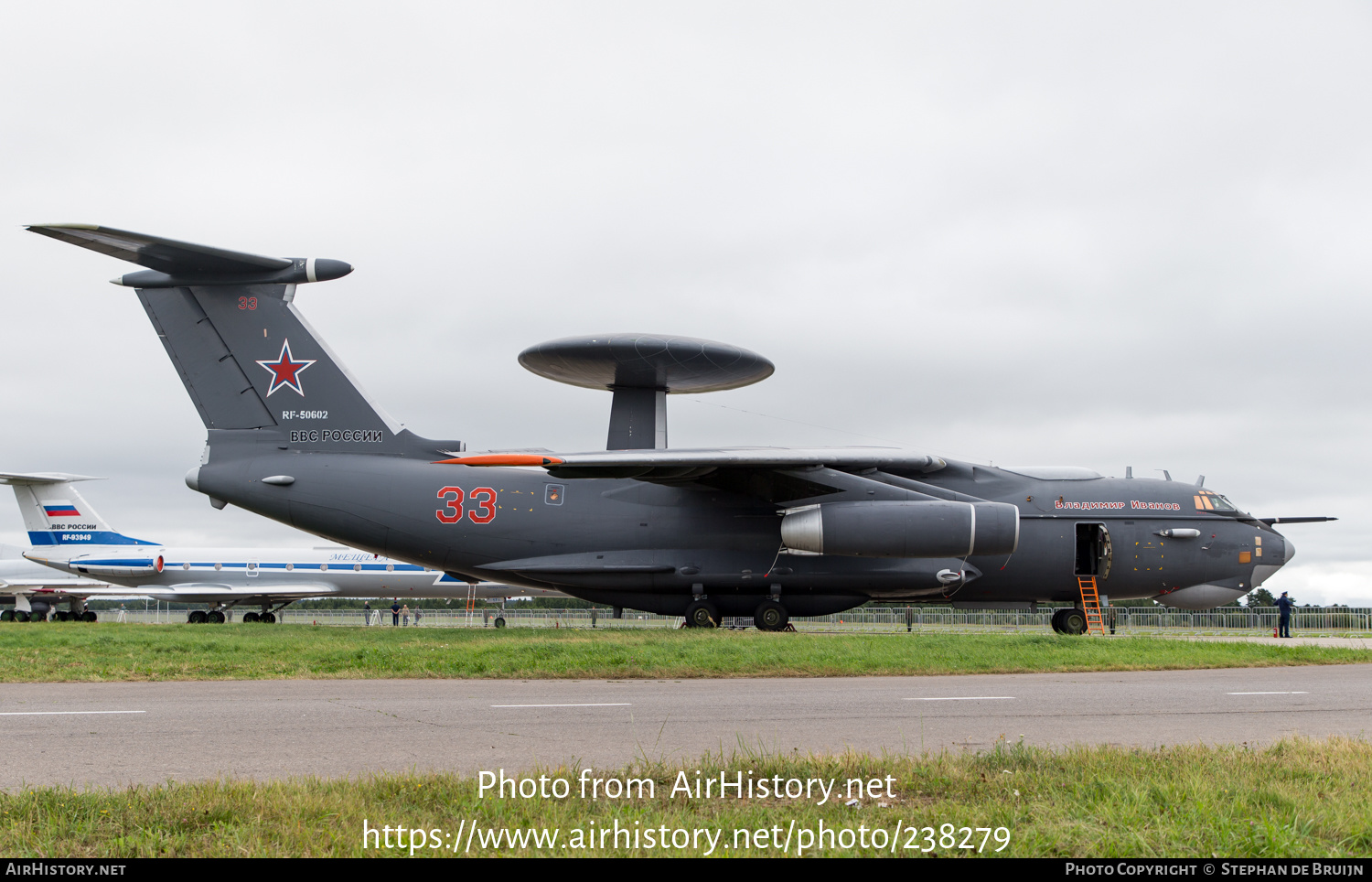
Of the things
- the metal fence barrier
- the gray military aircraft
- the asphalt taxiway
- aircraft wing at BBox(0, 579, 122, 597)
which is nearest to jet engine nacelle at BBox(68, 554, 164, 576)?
the metal fence barrier

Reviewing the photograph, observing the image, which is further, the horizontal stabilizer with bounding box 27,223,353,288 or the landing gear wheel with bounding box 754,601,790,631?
the landing gear wheel with bounding box 754,601,790,631

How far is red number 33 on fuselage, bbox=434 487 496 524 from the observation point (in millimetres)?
17703

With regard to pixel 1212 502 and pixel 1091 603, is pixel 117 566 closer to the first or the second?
pixel 1091 603

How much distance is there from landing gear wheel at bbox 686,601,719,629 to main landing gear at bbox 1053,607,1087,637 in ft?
22.4

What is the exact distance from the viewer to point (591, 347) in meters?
17.9

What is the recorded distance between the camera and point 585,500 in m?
18.0

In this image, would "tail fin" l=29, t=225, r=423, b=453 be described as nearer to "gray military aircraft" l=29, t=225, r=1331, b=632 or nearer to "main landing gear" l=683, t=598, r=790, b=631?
"gray military aircraft" l=29, t=225, r=1331, b=632

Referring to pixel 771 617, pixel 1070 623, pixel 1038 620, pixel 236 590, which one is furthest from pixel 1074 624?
pixel 236 590

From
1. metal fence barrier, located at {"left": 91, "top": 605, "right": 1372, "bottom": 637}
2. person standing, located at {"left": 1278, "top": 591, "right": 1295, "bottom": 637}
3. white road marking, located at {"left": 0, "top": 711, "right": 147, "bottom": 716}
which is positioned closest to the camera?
white road marking, located at {"left": 0, "top": 711, "right": 147, "bottom": 716}

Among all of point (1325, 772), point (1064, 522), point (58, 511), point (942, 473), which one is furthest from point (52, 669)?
point (58, 511)

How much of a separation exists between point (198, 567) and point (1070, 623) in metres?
34.1

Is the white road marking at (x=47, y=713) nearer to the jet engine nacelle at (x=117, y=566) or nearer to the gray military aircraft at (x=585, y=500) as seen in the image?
the gray military aircraft at (x=585, y=500)

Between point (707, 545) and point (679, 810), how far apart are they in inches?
545

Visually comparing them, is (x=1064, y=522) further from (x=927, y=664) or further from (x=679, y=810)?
(x=679, y=810)
